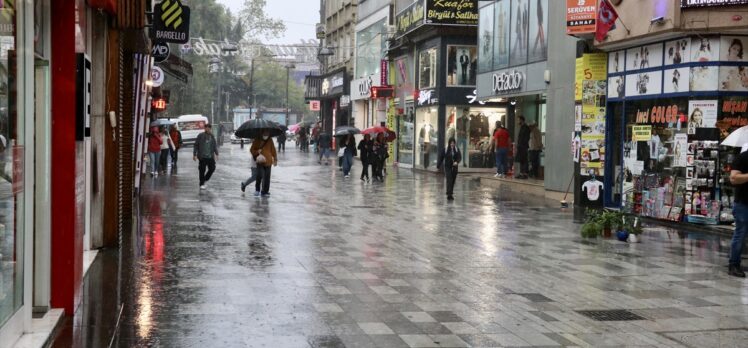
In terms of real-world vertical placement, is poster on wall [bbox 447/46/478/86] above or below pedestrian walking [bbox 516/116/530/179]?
above

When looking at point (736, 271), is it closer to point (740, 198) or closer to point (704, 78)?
point (740, 198)

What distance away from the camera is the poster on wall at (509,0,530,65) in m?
27.6

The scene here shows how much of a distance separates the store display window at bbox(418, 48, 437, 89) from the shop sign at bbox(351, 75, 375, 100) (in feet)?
29.5

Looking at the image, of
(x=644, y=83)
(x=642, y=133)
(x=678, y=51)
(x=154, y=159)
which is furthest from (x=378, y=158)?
(x=678, y=51)

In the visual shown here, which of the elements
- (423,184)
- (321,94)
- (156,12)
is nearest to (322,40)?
(321,94)

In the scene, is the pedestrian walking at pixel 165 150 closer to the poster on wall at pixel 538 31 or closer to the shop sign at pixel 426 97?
the shop sign at pixel 426 97

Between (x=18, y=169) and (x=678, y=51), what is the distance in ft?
45.2

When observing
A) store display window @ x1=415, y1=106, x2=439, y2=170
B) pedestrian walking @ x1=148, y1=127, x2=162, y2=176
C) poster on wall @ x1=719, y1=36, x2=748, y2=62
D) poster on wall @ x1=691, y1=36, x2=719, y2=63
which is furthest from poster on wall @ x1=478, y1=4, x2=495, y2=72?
poster on wall @ x1=719, y1=36, x2=748, y2=62

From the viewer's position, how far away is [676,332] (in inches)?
316

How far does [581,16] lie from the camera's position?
1950 cm

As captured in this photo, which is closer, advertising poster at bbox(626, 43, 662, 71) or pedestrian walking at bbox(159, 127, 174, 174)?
advertising poster at bbox(626, 43, 662, 71)

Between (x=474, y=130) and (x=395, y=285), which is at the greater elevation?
(x=474, y=130)

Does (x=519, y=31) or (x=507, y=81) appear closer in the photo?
(x=519, y=31)

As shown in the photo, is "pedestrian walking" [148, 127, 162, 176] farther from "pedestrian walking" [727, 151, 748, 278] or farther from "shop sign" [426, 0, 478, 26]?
"pedestrian walking" [727, 151, 748, 278]
